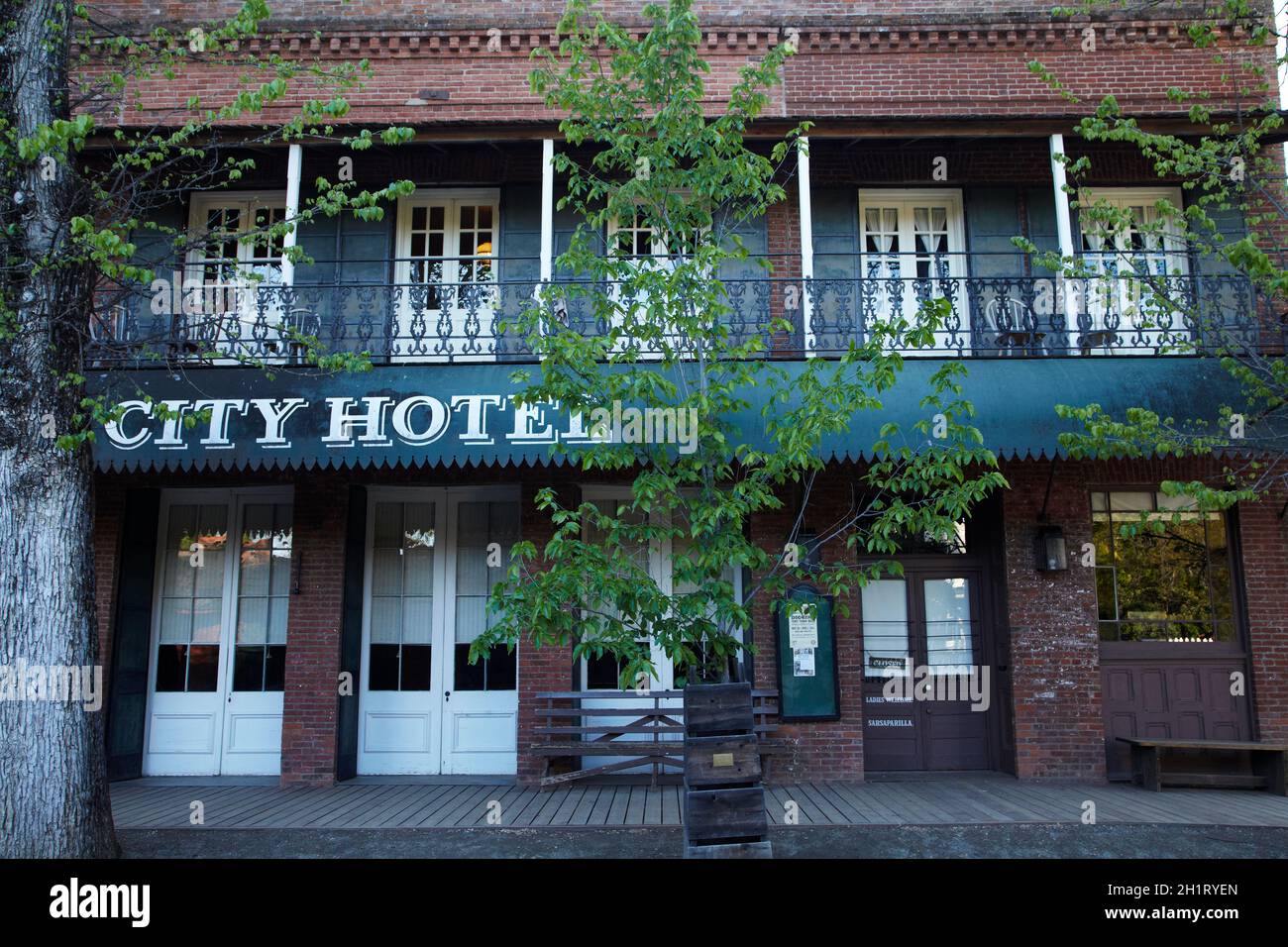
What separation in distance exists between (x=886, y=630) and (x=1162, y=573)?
9.86ft

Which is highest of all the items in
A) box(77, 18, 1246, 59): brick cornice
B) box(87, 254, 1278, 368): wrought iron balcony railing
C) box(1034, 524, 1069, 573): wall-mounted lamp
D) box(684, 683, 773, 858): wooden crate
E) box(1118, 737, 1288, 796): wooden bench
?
box(77, 18, 1246, 59): brick cornice

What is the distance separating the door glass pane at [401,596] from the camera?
32.7ft

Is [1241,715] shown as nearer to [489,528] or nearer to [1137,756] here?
[1137,756]

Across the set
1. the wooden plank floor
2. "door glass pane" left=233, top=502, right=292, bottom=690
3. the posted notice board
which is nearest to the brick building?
"door glass pane" left=233, top=502, right=292, bottom=690

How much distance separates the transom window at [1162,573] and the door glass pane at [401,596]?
24.3 ft

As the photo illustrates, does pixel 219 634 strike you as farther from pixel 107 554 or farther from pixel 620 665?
pixel 620 665

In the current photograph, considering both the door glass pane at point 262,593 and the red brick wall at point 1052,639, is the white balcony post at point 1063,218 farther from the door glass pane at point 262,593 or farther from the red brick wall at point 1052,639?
the door glass pane at point 262,593

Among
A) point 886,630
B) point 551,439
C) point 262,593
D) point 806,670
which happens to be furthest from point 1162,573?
point 262,593

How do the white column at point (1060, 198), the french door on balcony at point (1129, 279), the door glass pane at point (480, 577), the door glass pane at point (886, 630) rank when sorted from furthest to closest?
the door glass pane at point (480, 577)
the door glass pane at point (886, 630)
the white column at point (1060, 198)
the french door on balcony at point (1129, 279)

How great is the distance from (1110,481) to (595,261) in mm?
6576

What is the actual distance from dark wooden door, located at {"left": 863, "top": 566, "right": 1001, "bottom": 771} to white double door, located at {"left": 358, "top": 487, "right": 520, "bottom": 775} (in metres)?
3.99

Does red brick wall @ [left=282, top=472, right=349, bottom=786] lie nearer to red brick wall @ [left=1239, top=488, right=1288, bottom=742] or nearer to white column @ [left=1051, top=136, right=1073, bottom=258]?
white column @ [left=1051, top=136, right=1073, bottom=258]

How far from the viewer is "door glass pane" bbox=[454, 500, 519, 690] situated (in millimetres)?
9914

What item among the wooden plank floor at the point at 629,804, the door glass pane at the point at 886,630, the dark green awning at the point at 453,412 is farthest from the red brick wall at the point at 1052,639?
the dark green awning at the point at 453,412
